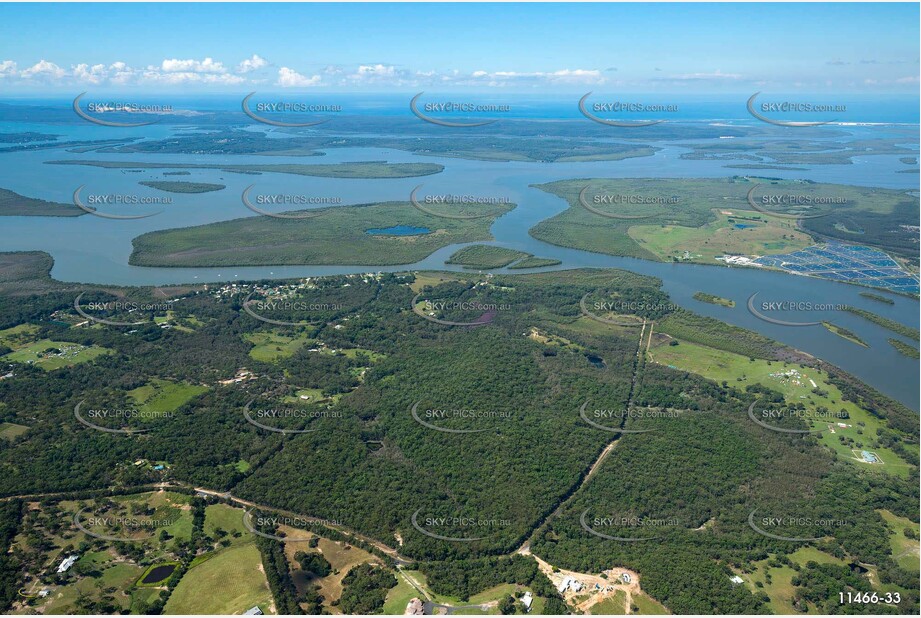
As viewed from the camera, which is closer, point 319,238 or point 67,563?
point 67,563

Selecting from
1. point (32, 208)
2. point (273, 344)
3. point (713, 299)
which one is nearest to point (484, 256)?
point (713, 299)

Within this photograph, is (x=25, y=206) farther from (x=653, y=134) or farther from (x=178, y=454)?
(x=653, y=134)

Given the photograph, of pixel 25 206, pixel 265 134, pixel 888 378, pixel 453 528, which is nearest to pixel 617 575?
pixel 453 528

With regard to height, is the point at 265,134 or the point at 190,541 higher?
the point at 265,134

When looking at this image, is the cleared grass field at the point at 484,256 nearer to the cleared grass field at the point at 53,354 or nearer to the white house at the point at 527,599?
the cleared grass field at the point at 53,354

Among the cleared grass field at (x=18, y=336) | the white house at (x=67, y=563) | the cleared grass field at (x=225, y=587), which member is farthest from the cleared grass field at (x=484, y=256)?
the white house at (x=67, y=563)

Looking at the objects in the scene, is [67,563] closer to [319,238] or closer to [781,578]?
[781,578]
